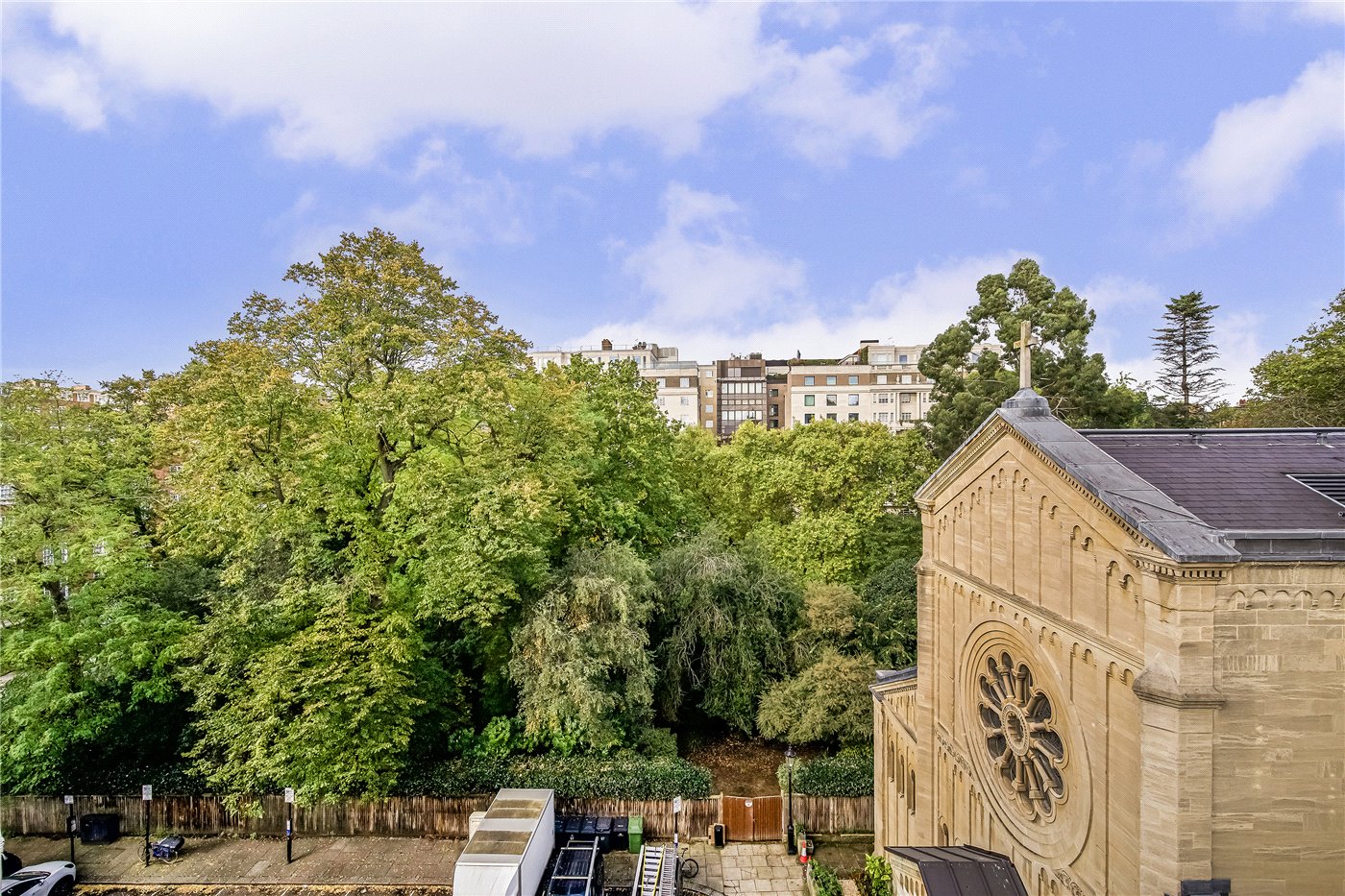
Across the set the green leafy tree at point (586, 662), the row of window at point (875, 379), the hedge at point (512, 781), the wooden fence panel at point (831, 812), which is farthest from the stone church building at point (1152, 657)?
the row of window at point (875, 379)

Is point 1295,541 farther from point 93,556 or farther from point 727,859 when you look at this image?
point 93,556

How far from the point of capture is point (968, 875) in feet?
31.0

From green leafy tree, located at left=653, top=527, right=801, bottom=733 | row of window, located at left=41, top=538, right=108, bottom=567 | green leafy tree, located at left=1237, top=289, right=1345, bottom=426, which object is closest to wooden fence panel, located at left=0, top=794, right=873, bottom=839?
green leafy tree, located at left=653, top=527, right=801, bottom=733

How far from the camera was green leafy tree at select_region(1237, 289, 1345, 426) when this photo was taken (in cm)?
2400

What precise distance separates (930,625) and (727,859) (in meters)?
8.55

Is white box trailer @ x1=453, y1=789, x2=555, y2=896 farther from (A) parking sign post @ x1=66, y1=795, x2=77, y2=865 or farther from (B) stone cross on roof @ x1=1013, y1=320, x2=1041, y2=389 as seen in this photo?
(B) stone cross on roof @ x1=1013, y1=320, x2=1041, y2=389

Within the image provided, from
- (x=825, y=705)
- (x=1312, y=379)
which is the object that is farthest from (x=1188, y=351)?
(x=825, y=705)

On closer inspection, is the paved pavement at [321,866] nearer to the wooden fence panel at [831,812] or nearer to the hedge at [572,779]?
the wooden fence panel at [831,812]

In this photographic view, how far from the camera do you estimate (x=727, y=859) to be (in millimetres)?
16344

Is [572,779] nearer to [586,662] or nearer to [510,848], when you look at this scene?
[586,662]

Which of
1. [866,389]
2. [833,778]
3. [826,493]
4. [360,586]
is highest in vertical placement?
[866,389]

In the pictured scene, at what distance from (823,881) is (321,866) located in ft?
40.6

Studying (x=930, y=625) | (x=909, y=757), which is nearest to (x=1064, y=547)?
(x=930, y=625)

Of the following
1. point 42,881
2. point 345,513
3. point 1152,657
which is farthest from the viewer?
point 345,513
